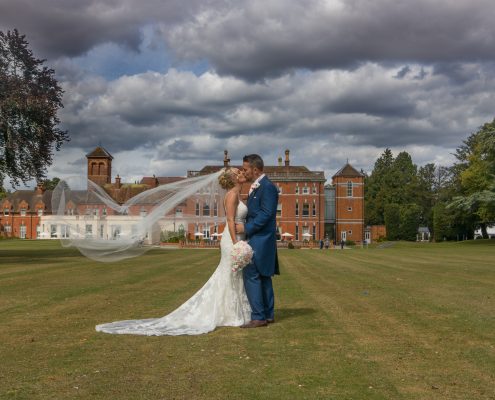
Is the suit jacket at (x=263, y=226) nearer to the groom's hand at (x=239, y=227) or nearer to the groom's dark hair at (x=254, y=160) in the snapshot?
the groom's hand at (x=239, y=227)

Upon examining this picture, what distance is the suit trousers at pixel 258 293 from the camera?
1007 cm

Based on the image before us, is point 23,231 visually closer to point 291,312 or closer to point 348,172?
point 348,172

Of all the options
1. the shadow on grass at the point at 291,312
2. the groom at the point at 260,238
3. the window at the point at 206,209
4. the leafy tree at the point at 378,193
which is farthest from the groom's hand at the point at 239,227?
the leafy tree at the point at 378,193

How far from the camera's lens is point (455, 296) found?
48.5ft

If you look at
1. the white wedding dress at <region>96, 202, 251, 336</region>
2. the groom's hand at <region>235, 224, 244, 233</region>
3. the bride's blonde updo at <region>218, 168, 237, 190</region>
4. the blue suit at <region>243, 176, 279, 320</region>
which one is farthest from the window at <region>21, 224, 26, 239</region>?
the blue suit at <region>243, 176, 279, 320</region>

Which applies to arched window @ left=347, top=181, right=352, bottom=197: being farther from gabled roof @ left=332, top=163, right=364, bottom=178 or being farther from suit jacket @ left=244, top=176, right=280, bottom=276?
suit jacket @ left=244, top=176, right=280, bottom=276

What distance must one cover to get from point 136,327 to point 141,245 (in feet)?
14.6

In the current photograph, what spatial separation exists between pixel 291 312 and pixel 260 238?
7.64 ft

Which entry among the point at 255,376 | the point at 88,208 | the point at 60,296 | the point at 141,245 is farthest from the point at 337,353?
the point at 88,208

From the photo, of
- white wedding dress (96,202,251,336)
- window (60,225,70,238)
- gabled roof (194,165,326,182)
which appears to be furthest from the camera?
gabled roof (194,165,326,182)

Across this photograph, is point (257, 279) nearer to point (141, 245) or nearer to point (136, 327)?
point (136, 327)

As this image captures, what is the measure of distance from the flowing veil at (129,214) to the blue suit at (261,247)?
7.75 feet

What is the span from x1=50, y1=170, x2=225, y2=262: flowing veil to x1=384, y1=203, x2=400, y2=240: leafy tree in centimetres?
8825

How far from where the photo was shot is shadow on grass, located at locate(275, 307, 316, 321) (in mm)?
11141
